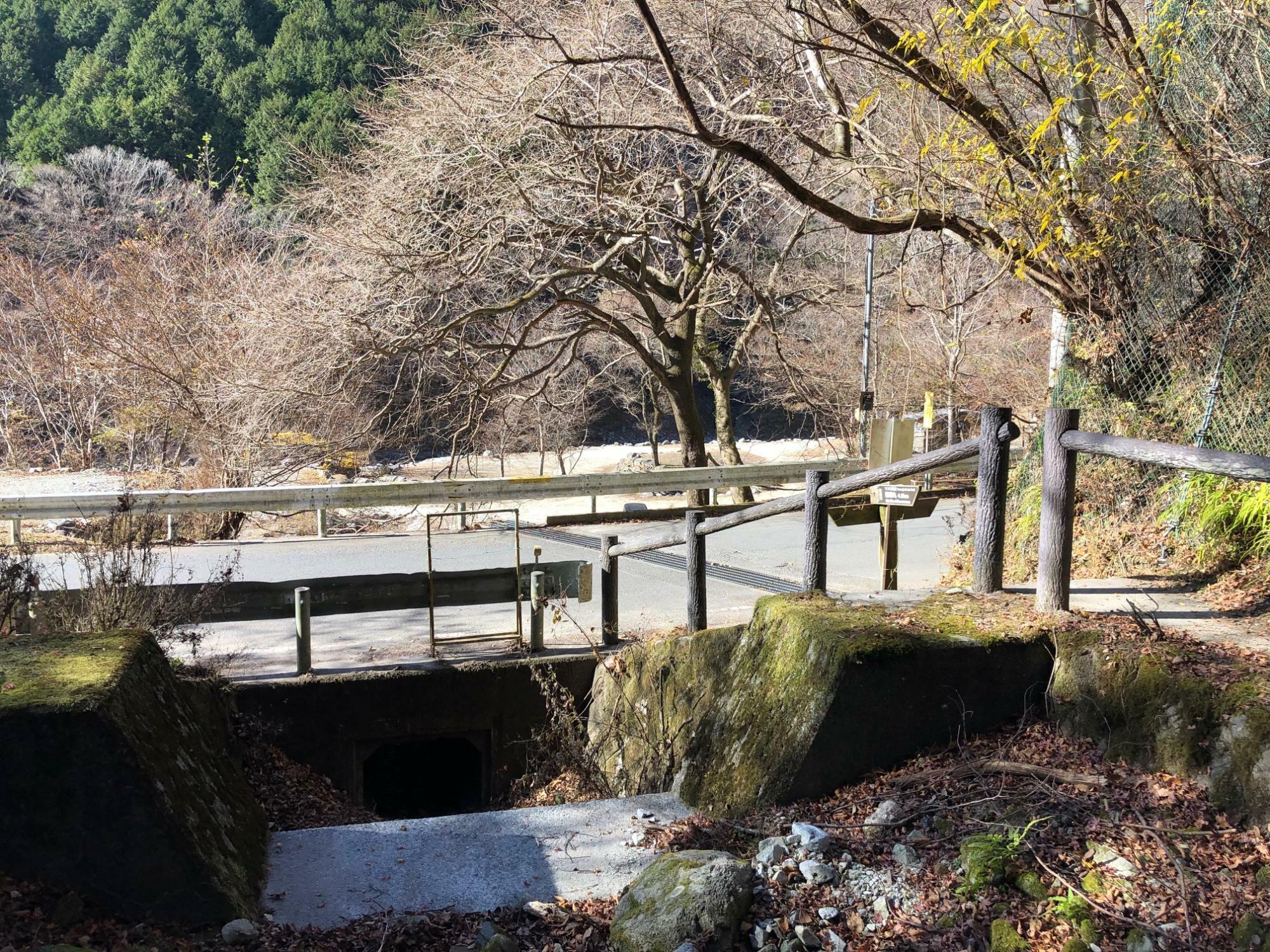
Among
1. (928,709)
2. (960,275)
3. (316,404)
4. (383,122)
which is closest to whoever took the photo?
(928,709)

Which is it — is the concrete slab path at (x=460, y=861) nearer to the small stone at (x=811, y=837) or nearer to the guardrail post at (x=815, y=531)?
the small stone at (x=811, y=837)

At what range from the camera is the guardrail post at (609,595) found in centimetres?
866

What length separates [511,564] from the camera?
12.0 m

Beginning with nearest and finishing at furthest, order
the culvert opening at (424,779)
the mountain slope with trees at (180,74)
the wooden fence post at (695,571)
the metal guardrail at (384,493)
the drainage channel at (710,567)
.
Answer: the wooden fence post at (695,571) → the culvert opening at (424,779) → the metal guardrail at (384,493) → the drainage channel at (710,567) → the mountain slope with trees at (180,74)

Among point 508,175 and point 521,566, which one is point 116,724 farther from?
point 508,175

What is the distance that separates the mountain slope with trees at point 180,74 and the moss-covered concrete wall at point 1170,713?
3990 centimetres

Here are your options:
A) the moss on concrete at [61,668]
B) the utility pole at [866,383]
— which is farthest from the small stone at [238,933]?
the utility pole at [866,383]

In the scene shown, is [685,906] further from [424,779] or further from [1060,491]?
[424,779]

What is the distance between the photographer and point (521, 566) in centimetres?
884

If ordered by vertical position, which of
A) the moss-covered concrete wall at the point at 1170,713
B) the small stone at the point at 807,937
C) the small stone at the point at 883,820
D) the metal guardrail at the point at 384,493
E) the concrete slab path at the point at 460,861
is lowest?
the concrete slab path at the point at 460,861

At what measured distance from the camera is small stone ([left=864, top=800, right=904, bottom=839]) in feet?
15.5

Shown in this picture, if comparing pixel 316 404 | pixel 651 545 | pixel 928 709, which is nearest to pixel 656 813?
pixel 928 709

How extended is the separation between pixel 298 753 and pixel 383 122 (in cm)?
1203

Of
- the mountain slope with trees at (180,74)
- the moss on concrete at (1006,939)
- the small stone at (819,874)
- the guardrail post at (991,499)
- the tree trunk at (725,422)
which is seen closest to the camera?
the moss on concrete at (1006,939)
